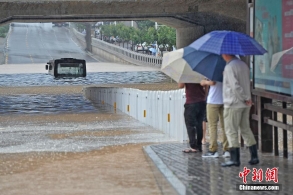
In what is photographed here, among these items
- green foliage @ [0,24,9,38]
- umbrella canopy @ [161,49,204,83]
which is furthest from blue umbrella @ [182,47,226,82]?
green foliage @ [0,24,9,38]

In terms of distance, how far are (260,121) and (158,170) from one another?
8.73 ft

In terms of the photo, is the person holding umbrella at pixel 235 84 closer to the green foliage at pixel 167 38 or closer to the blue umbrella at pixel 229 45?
the blue umbrella at pixel 229 45

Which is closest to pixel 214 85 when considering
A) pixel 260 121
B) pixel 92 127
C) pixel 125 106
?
pixel 260 121

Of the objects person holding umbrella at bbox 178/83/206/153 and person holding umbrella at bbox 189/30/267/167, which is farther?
person holding umbrella at bbox 178/83/206/153

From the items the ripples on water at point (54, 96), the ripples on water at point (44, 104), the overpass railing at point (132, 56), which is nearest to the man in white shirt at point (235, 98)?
the ripples on water at point (44, 104)

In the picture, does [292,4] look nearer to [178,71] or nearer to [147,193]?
[178,71]

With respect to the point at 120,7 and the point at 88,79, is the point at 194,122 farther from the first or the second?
the point at 88,79

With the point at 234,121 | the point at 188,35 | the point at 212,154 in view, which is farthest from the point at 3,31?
the point at 234,121

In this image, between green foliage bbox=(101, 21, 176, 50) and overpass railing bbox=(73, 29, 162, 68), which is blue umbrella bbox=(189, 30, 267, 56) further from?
green foliage bbox=(101, 21, 176, 50)

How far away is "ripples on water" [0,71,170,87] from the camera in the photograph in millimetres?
65062

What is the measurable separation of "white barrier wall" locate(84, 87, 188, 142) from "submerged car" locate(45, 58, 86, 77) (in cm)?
3113

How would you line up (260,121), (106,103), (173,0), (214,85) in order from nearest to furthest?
(214,85), (260,121), (106,103), (173,0)

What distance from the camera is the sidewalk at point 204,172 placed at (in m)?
10.4

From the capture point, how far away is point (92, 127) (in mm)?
24344
